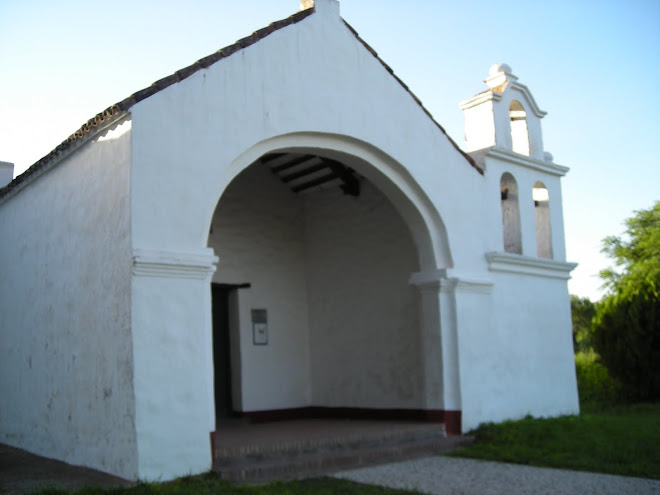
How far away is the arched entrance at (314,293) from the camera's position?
10961 millimetres

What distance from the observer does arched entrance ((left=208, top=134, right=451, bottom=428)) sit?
36.0 ft

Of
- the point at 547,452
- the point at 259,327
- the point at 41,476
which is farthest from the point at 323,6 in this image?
the point at 41,476

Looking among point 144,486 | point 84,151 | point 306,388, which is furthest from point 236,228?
point 144,486

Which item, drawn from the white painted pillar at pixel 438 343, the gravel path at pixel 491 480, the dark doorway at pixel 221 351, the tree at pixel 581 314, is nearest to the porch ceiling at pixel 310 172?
the dark doorway at pixel 221 351

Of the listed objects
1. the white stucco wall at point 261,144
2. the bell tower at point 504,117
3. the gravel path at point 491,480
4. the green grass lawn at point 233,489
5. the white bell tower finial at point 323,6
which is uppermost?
Answer: the white bell tower finial at point 323,6

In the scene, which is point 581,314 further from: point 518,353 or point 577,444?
point 577,444

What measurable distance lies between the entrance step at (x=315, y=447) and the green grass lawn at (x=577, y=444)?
0.55 m

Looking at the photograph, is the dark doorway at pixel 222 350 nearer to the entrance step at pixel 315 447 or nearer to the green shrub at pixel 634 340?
the entrance step at pixel 315 447

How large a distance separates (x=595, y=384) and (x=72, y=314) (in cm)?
1316

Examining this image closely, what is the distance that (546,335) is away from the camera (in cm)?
1158

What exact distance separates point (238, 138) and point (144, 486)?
3.69m

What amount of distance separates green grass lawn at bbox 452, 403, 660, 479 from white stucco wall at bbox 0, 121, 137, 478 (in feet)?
14.4

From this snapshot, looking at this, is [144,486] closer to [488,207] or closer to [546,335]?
[488,207]

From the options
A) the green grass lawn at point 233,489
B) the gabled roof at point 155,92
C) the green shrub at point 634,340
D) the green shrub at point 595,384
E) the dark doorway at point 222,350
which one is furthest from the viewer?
the green shrub at point 595,384
